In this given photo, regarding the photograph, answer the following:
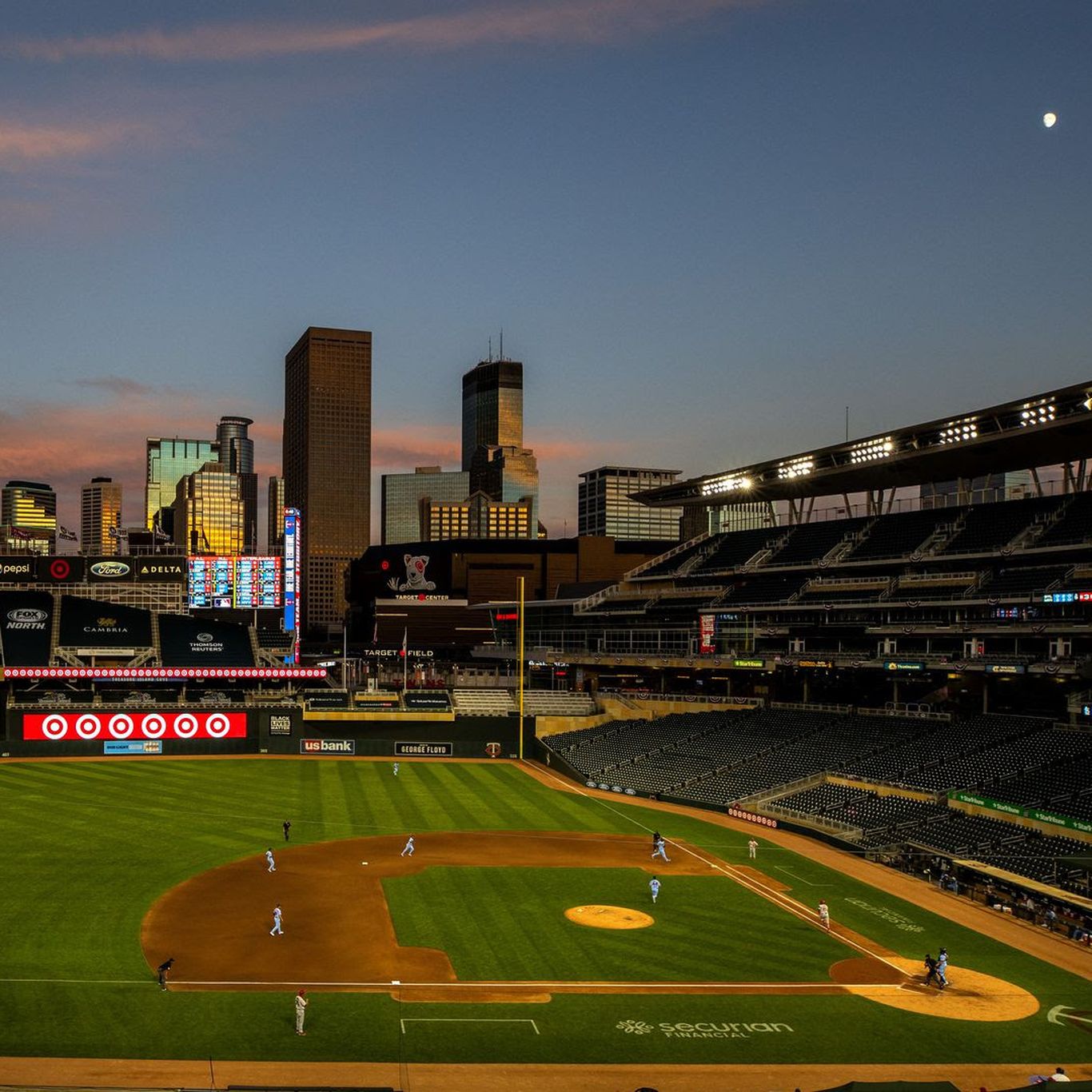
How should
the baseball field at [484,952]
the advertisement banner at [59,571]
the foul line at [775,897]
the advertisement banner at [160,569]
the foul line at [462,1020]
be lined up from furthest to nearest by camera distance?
the advertisement banner at [160,569] < the advertisement banner at [59,571] < the foul line at [775,897] < the foul line at [462,1020] < the baseball field at [484,952]

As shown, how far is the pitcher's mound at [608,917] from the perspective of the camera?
33.0 m

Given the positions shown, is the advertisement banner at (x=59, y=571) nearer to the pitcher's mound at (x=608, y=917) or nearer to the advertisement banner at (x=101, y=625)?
the advertisement banner at (x=101, y=625)

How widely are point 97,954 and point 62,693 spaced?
1907 inches

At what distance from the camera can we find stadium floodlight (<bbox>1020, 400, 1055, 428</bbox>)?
55.6m

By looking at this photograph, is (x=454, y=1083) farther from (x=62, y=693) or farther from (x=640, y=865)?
(x=62, y=693)

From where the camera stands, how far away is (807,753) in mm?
57750

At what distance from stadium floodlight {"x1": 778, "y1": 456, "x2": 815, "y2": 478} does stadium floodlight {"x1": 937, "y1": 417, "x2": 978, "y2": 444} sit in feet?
36.9

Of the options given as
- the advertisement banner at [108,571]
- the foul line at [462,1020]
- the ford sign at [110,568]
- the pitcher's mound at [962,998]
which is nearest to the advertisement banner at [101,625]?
the advertisement banner at [108,571]

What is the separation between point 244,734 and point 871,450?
46010 mm

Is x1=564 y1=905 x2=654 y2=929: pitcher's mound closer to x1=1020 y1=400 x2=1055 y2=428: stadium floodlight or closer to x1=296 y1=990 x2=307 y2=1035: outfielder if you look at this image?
x1=296 y1=990 x2=307 y2=1035: outfielder

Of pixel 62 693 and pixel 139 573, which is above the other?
pixel 139 573

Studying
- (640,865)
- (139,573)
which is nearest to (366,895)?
(640,865)

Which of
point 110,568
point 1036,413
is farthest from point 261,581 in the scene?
point 1036,413

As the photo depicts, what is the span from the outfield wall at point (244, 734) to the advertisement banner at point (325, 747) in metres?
0.05
